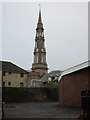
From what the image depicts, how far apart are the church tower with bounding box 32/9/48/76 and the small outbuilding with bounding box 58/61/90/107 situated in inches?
2249

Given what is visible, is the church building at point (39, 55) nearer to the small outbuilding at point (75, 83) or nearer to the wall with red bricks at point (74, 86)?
the wall with red bricks at point (74, 86)

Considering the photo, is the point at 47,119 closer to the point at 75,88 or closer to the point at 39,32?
the point at 75,88

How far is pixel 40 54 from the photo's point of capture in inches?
3497

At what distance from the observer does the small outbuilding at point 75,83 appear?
22797 mm

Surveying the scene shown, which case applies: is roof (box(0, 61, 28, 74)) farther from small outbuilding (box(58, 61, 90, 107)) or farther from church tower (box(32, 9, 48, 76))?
small outbuilding (box(58, 61, 90, 107))

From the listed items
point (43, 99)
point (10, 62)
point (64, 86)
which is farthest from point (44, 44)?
point (64, 86)

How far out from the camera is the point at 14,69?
66000mm

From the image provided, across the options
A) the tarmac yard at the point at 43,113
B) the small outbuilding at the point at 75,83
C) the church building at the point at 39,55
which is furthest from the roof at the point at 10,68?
the tarmac yard at the point at 43,113

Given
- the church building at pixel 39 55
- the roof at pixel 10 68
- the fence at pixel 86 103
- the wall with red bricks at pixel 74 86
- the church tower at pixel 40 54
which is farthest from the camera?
the church tower at pixel 40 54

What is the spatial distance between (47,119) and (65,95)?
42.0ft

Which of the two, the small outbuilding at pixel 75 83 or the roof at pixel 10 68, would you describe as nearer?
the small outbuilding at pixel 75 83

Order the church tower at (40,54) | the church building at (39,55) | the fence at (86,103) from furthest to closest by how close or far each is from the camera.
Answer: the church tower at (40,54) → the church building at (39,55) → the fence at (86,103)

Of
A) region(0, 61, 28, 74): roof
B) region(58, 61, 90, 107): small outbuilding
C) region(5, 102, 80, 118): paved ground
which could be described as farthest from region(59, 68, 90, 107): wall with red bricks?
region(0, 61, 28, 74): roof

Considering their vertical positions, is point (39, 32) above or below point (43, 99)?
above
